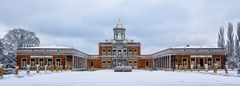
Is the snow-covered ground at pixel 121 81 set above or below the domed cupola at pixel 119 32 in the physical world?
below

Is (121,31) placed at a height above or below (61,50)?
above

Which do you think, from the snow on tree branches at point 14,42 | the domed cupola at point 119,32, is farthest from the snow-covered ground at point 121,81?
the domed cupola at point 119,32

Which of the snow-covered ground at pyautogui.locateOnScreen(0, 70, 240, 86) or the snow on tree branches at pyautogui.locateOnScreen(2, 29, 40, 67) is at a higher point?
the snow on tree branches at pyautogui.locateOnScreen(2, 29, 40, 67)

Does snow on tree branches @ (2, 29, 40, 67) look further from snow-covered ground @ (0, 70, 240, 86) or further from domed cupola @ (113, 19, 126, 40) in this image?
snow-covered ground @ (0, 70, 240, 86)

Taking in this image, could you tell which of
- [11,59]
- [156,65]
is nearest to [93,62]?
[156,65]

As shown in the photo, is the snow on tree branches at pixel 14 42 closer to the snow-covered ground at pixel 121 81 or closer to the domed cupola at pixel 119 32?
the domed cupola at pixel 119 32

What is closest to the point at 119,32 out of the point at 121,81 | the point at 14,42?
the point at 14,42

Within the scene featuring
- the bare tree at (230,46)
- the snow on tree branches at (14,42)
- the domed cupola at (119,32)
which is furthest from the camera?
the domed cupola at (119,32)

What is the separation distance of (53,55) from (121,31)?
31.8 metres

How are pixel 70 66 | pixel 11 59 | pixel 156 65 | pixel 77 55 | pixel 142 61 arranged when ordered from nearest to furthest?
pixel 11 59 → pixel 70 66 → pixel 77 55 → pixel 156 65 → pixel 142 61

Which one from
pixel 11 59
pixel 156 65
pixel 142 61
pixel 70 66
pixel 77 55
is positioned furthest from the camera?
pixel 142 61

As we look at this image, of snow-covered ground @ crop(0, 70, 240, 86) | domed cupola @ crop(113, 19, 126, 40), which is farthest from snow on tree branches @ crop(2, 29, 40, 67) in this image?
snow-covered ground @ crop(0, 70, 240, 86)

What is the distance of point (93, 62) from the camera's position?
312ft

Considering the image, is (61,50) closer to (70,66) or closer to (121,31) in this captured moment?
(70,66)
